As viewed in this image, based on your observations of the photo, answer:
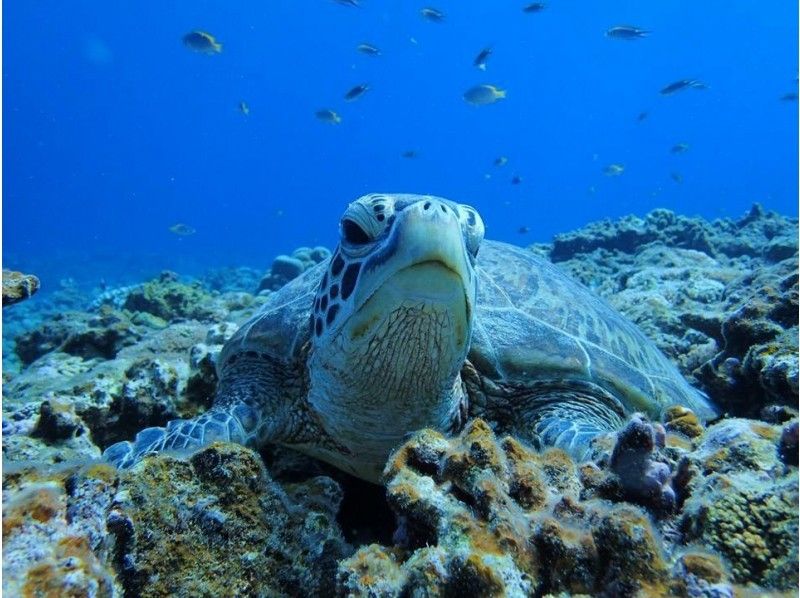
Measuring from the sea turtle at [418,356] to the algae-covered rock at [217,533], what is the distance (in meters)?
0.62

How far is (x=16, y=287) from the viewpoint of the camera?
1.86m

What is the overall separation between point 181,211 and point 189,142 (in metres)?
16.6

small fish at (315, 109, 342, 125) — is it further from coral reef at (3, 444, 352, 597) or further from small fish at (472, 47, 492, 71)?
coral reef at (3, 444, 352, 597)

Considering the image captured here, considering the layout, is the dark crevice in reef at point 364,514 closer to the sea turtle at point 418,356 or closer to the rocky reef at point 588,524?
the sea turtle at point 418,356

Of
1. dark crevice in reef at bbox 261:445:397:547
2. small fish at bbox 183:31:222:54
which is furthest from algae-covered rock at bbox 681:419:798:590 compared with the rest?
small fish at bbox 183:31:222:54

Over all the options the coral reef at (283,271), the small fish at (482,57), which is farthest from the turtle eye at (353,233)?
the small fish at (482,57)

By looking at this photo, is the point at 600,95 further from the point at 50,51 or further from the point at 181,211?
the point at 50,51

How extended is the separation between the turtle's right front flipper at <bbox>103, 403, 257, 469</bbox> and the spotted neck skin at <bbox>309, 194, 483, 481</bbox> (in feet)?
1.03

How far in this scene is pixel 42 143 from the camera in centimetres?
10794

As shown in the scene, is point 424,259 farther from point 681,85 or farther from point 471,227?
point 681,85

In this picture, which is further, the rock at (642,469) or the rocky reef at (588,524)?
the rock at (642,469)

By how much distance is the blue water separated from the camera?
82.1 meters

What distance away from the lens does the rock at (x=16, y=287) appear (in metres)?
1.82

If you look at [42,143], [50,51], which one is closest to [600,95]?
[50,51]
